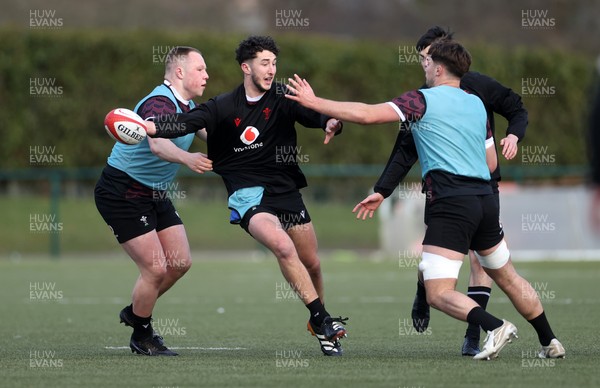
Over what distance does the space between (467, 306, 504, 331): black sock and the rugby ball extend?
8.43 ft

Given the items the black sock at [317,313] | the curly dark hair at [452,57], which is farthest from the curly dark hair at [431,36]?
the black sock at [317,313]

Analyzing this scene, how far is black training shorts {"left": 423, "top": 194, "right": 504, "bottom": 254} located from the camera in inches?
278

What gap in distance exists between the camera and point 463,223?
7062 mm

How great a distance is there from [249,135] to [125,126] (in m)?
1.08

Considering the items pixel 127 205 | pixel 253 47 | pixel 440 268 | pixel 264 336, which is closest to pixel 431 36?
pixel 253 47

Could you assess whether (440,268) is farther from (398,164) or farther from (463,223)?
(398,164)

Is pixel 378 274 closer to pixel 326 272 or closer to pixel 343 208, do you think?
pixel 326 272

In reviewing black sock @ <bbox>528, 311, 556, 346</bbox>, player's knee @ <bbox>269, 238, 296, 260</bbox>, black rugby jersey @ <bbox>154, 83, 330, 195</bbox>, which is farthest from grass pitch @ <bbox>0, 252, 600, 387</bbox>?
black rugby jersey @ <bbox>154, 83, 330, 195</bbox>

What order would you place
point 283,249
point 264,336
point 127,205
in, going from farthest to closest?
point 264,336
point 127,205
point 283,249

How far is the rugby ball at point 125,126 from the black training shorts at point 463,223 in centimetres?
208

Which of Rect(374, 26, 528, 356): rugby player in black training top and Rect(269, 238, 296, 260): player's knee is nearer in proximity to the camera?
Rect(269, 238, 296, 260): player's knee

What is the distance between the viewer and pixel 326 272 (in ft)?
59.6

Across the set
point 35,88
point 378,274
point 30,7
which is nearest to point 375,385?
point 378,274

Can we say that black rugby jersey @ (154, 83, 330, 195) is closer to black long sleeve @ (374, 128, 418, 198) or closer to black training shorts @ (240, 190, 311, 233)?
black training shorts @ (240, 190, 311, 233)
